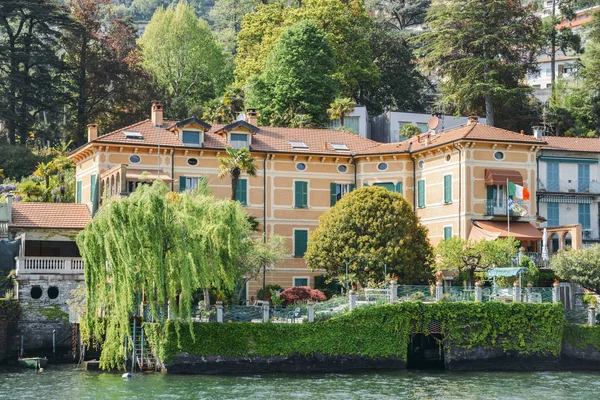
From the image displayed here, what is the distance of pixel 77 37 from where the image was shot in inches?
3041

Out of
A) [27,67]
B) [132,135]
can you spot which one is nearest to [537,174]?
[132,135]

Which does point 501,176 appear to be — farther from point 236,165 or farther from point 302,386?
point 302,386

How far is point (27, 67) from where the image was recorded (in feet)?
246

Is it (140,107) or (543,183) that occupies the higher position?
(140,107)

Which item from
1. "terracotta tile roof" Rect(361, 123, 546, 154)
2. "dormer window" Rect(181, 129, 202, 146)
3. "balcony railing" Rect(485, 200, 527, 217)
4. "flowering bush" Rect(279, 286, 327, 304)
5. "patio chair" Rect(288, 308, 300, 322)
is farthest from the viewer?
"dormer window" Rect(181, 129, 202, 146)

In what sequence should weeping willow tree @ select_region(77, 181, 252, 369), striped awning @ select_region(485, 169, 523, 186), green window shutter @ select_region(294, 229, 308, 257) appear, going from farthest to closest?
green window shutter @ select_region(294, 229, 308, 257)
striped awning @ select_region(485, 169, 523, 186)
weeping willow tree @ select_region(77, 181, 252, 369)

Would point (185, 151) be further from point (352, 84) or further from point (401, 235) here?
point (352, 84)

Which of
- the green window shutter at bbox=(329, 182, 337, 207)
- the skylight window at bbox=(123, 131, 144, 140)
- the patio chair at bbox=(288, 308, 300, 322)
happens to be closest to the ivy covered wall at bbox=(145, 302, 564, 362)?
the patio chair at bbox=(288, 308, 300, 322)

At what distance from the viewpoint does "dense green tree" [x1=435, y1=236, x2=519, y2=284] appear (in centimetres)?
5284

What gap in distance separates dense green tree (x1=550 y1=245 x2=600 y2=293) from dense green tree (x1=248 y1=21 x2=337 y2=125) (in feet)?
87.4

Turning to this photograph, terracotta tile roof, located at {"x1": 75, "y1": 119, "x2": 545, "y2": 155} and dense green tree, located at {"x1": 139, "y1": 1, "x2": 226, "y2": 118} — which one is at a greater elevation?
dense green tree, located at {"x1": 139, "y1": 1, "x2": 226, "y2": 118}

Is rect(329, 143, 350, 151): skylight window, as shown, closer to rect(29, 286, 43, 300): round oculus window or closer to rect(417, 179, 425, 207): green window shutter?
rect(417, 179, 425, 207): green window shutter

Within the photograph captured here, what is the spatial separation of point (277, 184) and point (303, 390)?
2148cm

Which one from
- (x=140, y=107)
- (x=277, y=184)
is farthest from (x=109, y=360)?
(x=140, y=107)
